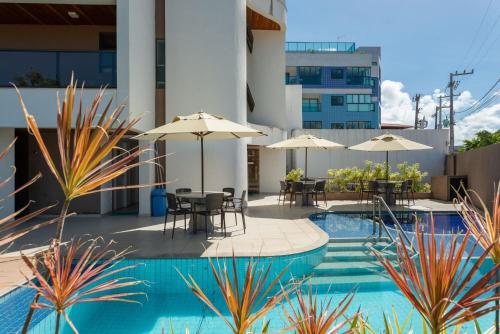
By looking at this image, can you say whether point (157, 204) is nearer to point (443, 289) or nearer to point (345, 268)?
point (345, 268)

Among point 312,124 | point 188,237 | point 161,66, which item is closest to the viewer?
point 188,237

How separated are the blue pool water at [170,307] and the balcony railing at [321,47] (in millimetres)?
39516

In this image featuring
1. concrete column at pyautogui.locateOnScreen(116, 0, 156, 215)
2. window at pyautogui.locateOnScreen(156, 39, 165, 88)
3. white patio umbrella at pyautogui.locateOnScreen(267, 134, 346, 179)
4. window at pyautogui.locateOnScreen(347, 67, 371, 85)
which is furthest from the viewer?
window at pyautogui.locateOnScreen(347, 67, 371, 85)

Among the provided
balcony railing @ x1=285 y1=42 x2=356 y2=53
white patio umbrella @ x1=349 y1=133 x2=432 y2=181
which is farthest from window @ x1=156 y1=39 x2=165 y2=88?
balcony railing @ x1=285 y1=42 x2=356 y2=53

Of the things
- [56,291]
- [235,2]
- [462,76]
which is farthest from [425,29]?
[56,291]

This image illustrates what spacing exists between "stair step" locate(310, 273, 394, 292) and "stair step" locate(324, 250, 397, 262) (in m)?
0.77

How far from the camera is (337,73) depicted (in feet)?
148

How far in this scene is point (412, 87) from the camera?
140 ft

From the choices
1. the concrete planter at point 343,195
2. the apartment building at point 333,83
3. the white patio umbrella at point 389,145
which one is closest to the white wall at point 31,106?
the white patio umbrella at point 389,145

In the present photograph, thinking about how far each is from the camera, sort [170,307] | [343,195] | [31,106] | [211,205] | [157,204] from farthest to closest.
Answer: [343,195], [157,204], [31,106], [211,205], [170,307]

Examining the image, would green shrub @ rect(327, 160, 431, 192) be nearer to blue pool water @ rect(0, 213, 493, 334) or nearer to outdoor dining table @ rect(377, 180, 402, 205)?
outdoor dining table @ rect(377, 180, 402, 205)

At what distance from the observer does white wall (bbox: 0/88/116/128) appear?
10.0m

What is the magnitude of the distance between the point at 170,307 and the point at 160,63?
9058 millimetres

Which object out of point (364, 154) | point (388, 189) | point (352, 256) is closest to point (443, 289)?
point (352, 256)
